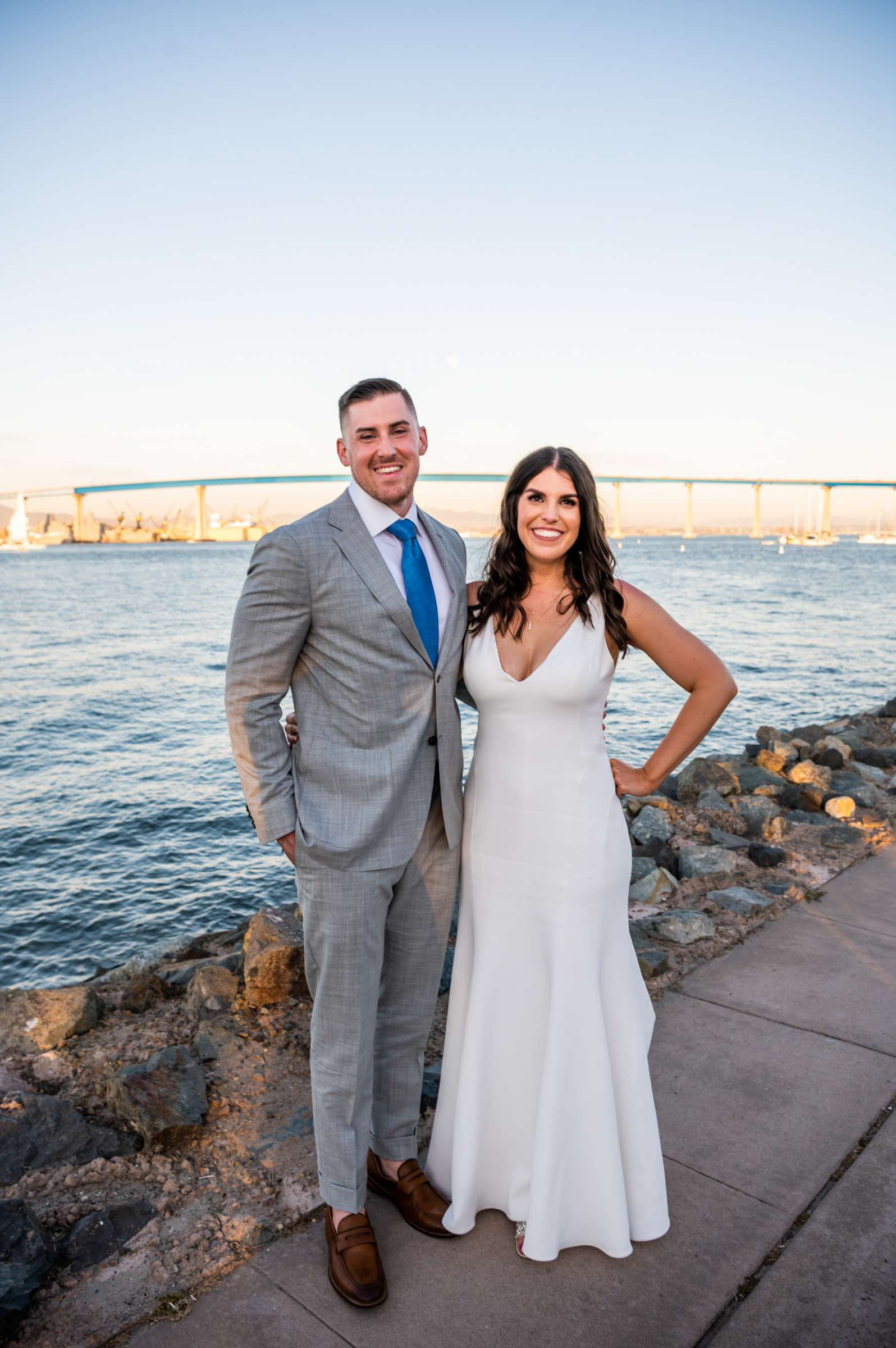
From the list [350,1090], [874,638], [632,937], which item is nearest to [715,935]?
[632,937]

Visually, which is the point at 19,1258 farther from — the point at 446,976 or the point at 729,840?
the point at 729,840

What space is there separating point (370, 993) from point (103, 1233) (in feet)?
2.48

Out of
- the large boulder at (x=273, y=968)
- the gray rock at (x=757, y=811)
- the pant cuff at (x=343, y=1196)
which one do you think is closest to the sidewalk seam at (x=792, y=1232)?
the pant cuff at (x=343, y=1196)

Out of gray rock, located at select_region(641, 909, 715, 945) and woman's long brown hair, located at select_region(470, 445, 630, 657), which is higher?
woman's long brown hair, located at select_region(470, 445, 630, 657)

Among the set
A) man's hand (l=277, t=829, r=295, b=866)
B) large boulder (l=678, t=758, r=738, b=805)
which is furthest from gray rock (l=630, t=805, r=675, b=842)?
Answer: man's hand (l=277, t=829, r=295, b=866)

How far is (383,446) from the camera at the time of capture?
2.04 meters

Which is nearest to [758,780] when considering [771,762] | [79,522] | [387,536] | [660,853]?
[771,762]

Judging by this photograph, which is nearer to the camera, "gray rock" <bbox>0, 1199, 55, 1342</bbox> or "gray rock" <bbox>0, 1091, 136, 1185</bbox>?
"gray rock" <bbox>0, 1199, 55, 1342</bbox>

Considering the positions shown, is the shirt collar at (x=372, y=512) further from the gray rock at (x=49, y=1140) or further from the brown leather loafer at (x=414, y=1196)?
the gray rock at (x=49, y=1140)

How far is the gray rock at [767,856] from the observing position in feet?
13.5

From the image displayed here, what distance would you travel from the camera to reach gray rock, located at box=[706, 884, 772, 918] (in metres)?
3.61

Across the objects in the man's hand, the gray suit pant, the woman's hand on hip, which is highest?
the woman's hand on hip

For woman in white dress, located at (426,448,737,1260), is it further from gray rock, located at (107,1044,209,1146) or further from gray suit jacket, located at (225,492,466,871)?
gray rock, located at (107,1044,209,1146)

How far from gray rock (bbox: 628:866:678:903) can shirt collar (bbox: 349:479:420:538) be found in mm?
2313
